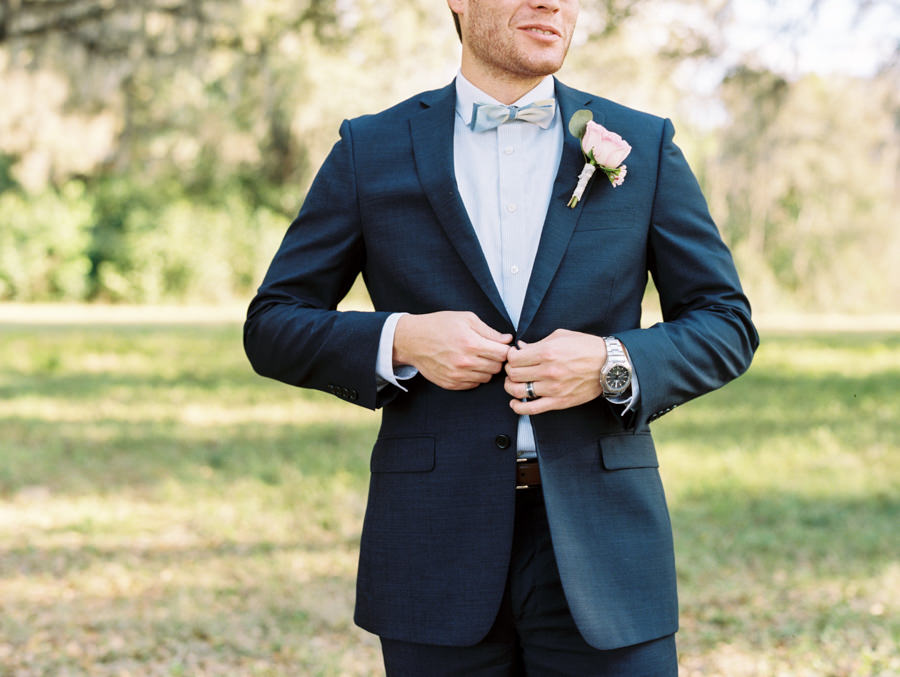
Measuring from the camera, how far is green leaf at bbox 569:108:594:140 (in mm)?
2100

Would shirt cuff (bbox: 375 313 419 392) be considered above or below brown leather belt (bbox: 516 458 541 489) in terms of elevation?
above

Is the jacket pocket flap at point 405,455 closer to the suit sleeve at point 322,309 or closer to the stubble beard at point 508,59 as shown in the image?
the suit sleeve at point 322,309

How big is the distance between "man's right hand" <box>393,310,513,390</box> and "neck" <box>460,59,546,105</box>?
0.50 meters

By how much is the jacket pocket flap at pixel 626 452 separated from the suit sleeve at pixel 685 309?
0.07 m

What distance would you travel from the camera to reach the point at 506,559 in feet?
6.51

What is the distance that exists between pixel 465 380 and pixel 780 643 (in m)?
3.66

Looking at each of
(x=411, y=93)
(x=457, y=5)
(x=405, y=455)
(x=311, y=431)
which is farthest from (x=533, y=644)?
(x=411, y=93)

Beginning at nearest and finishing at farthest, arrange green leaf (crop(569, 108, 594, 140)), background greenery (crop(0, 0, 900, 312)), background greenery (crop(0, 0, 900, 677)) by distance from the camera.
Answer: green leaf (crop(569, 108, 594, 140)), background greenery (crop(0, 0, 900, 677)), background greenery (crop(0, 0, 900, 312))

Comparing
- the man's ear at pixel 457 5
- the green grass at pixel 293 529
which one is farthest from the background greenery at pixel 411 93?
the man's ear at pixel 457 5

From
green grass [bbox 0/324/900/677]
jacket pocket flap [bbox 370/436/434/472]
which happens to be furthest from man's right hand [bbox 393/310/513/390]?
green grass [bbox 0/324/900/677]

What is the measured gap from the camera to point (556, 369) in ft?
6.17

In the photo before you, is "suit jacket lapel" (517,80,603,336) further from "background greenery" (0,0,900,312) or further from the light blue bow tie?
"background greenery" (0,0,900,312)

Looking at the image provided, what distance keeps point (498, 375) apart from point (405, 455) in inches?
9.5

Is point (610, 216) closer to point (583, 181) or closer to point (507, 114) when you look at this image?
point (583, 181)
